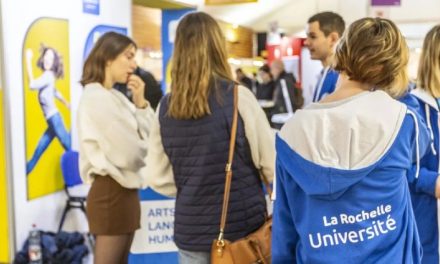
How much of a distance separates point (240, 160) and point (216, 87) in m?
0.27

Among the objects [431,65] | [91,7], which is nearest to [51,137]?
[91,7]

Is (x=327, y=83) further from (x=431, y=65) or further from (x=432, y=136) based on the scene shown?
(x=432, y=136)

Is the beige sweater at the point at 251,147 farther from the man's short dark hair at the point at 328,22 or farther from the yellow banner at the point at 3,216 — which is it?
the yellow banner at the point at 3,216

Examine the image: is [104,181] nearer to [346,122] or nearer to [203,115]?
[203,115]

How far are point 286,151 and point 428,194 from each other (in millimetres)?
916

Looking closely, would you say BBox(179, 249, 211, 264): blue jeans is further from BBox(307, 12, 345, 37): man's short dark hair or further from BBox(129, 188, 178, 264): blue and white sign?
BBox(307, 12, 345, 37): man's short dark hair

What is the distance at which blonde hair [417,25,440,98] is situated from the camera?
2137mm

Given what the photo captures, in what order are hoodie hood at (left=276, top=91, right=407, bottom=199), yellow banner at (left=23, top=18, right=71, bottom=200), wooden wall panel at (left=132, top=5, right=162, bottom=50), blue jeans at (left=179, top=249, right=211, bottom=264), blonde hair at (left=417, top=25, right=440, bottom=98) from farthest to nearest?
wooden wall panel at (left=132, top=5, right=162, bottom=50) → yellow banner at (left=23, top=18, right=71, bottom=200) → blonde hair at (left=417, top=25, right=440, bottom=98) → blue jeans at (left=179, top=249, right=211, bottom=264) → hoodie hood at (left=276, top=91, right=407, bottom=199)

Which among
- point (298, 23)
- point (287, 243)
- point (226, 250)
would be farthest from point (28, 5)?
point (298, 23)

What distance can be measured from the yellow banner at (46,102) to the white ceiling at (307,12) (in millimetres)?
6851

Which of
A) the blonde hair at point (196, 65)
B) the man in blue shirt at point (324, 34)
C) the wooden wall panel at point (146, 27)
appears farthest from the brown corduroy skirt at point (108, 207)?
the wooden wall panel at point (146, 27)

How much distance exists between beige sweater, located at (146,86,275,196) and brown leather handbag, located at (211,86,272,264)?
0.04 m

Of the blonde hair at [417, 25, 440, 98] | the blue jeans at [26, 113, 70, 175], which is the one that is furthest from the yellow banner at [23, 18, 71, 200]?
the blonde hair at [417, 25, 440, 98]

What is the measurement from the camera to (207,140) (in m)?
1.95
